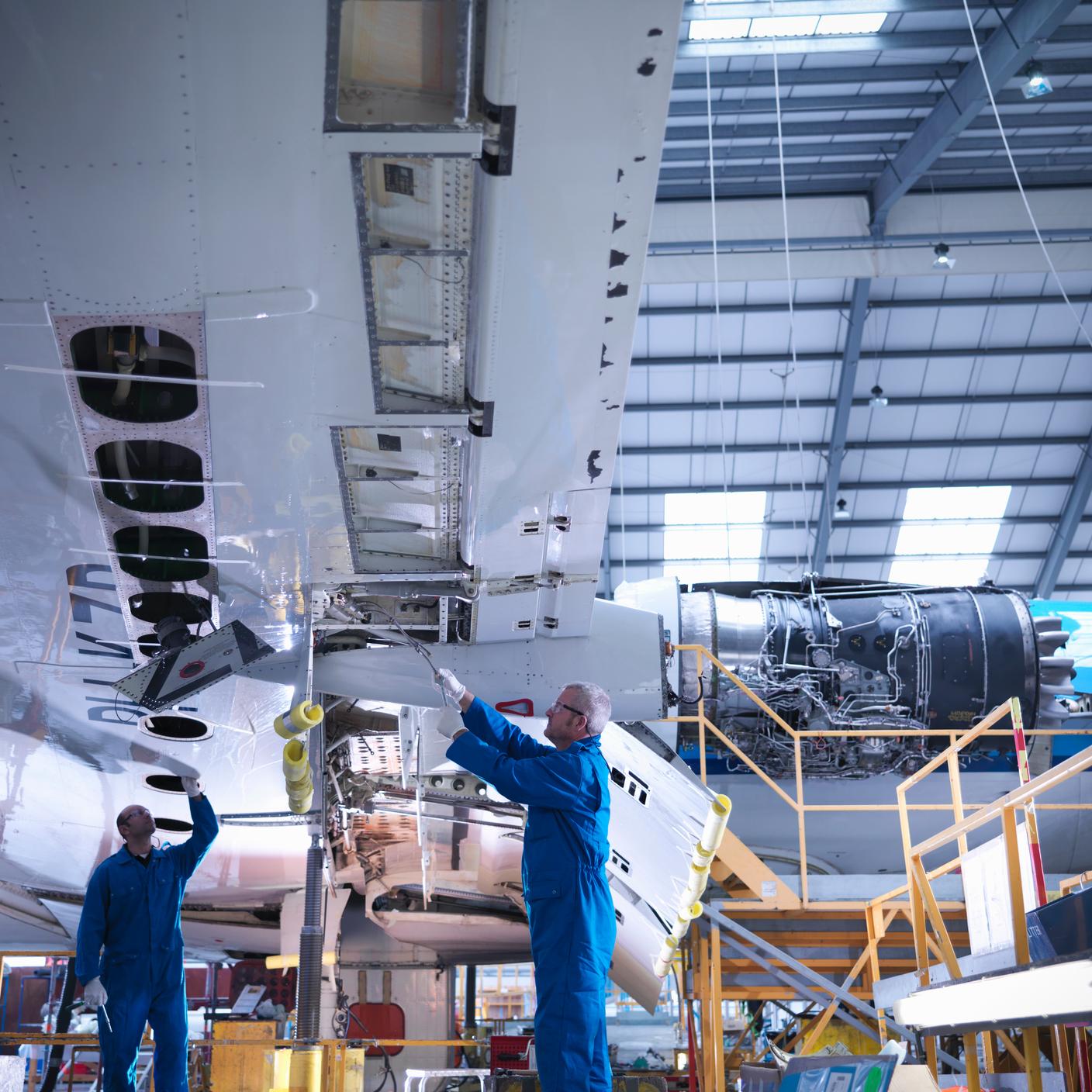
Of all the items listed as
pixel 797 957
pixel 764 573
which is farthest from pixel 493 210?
pixel 764 573

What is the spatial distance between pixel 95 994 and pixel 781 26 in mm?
15967

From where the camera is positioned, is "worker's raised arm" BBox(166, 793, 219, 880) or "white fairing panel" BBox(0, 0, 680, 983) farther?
"worker's raised arm" BBox(166, 793, 219, 880)

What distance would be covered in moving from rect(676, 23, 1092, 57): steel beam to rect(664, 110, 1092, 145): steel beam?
81.5 inches

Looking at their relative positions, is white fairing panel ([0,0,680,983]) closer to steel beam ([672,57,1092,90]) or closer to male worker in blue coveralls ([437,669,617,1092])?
male worker in blue coveralls ([437,669,617,1092])

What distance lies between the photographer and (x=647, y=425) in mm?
24766

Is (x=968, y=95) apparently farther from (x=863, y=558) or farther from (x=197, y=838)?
(x=197, y=838)

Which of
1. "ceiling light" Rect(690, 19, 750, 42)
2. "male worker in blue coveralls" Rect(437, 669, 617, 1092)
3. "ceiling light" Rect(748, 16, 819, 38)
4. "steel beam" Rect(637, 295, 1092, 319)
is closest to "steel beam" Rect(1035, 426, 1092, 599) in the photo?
"steel beam" Rect(637, 295, 1092, 319)

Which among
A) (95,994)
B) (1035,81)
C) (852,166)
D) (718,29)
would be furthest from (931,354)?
(95,994)

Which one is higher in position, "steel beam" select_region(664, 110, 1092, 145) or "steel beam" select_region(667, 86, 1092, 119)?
"steel beam" select_region(664, 110, 1092, 145)

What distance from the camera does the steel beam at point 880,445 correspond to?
2480cm

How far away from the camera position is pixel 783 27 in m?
16.7

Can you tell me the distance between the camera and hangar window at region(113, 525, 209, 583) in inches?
227

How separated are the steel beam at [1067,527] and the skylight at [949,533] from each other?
1.35m

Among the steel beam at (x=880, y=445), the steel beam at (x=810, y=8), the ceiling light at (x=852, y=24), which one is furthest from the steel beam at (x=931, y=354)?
the steel beam at (x=810, y=8)
